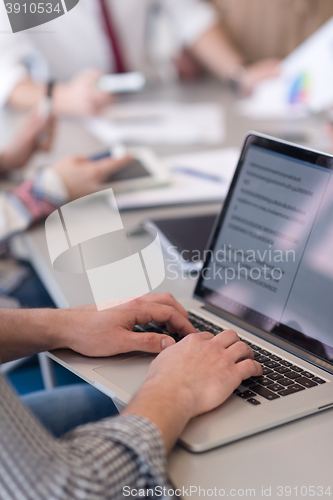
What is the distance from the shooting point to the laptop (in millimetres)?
→ 531

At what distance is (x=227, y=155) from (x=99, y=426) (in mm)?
1050

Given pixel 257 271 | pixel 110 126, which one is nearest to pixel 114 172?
pixel 110 126

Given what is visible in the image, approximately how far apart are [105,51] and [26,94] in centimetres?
48

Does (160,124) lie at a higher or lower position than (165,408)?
higher

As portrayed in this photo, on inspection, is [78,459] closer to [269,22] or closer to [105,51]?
[105,51]

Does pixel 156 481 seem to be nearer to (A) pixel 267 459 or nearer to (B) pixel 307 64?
(A) pixel 267 459

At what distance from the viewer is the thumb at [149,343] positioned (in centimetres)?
62

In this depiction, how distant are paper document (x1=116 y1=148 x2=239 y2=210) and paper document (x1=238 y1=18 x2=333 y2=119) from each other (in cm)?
43

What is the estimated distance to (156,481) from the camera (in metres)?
0.43

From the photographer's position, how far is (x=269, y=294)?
2.20 ft

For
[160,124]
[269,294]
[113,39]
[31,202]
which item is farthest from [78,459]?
[113,39]

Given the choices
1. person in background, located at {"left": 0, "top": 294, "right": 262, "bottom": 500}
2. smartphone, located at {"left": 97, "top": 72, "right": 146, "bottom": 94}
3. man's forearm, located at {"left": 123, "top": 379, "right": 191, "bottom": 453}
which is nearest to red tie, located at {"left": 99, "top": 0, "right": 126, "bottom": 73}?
smartphone, located at {"left": 97, "top": 72, "right": 146, "bottom": 94}

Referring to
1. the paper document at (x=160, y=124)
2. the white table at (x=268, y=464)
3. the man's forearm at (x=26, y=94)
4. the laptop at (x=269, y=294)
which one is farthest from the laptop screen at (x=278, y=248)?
the man's forearm at (x=26, y=94)

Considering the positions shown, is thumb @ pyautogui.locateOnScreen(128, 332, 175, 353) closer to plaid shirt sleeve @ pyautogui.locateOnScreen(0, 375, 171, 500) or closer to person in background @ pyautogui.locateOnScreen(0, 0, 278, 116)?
plaid shirt sleeve @ pyautogui.locateOnScreen(0, 375, 171, 500)
